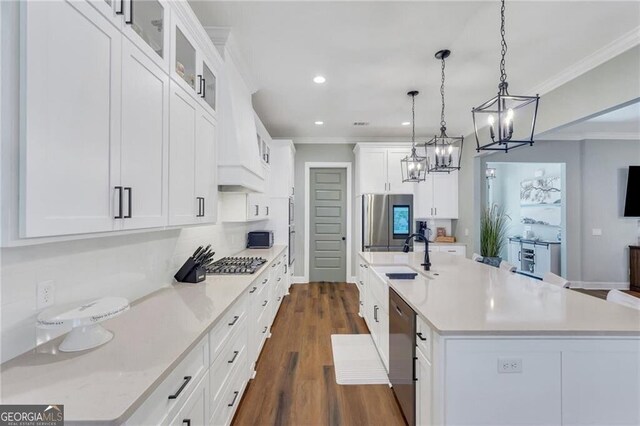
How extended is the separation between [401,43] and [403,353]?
8.48ft

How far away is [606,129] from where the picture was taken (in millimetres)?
5164

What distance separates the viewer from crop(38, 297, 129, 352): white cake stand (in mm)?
1012

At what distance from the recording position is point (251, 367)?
240cm

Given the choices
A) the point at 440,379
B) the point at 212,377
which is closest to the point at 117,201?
the point at 212,377

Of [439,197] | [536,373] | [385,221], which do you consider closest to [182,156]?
[536,373]

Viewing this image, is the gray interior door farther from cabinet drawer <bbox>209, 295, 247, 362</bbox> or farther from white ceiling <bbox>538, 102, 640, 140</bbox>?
cabinet drawer <bbox>209, 295, 247, 362</bbox>

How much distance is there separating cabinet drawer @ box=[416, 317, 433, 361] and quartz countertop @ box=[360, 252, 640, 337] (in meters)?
0.07

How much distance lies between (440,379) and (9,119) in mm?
1902

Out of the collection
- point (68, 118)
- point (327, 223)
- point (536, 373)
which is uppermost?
point (68, 118)

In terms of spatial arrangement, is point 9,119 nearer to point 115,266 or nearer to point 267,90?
point 115,266

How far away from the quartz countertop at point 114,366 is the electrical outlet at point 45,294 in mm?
165

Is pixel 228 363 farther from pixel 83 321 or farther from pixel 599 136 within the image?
pixel 599 136

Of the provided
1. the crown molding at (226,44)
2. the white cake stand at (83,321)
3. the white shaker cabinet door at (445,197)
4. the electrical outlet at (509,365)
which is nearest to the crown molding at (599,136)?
the white shaker cabinet door at (445,197)
